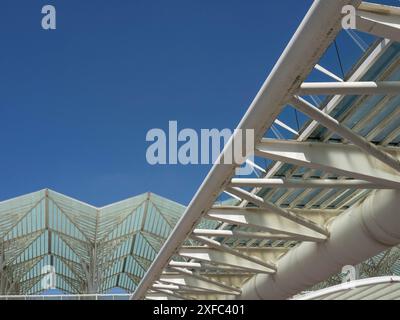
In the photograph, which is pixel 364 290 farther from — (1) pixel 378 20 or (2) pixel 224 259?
(1) pixel 378 20

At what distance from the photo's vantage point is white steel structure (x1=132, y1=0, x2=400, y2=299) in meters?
9.40

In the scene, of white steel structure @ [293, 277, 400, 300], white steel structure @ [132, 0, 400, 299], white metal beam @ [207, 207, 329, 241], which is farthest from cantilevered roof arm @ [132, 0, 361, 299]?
white steel structure @ [293, 277, 400, 300]

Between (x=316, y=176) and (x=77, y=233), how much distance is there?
47.5m

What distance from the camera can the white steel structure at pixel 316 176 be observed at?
940cm

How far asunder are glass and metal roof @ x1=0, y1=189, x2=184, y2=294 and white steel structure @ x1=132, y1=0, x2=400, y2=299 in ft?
109

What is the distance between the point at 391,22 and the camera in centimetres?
884

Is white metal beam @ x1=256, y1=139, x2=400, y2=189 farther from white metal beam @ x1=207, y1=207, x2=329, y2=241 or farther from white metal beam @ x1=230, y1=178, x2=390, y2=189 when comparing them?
white metal beam @ x1=207, y1=207, x2=329, y2=241

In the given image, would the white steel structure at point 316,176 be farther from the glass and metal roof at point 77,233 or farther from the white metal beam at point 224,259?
the glass and metal roof at point 77,233

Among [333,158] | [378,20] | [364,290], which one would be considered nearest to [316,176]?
[333,158]

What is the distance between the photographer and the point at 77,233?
6031 cm

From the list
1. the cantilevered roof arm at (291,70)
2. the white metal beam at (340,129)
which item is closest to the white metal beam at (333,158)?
the white metal beam at (340,129)
